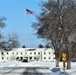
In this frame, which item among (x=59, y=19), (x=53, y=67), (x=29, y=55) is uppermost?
(x=59, y=19)

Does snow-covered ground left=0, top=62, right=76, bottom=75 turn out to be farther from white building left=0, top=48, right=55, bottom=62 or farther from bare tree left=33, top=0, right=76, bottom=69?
white building left=0, top=48, right=55, bottom=62

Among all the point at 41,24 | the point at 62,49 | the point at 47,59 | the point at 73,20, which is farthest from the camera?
the point at 47,59

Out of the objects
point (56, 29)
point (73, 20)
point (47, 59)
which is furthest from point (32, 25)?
point (47, 59)

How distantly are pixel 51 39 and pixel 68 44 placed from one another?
9327 millimetres

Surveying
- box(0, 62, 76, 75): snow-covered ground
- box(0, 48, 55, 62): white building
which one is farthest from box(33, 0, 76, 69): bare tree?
box(0, 48, 55, 62): white building

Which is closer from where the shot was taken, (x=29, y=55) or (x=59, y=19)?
(x=59, y=19)

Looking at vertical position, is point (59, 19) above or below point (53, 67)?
above

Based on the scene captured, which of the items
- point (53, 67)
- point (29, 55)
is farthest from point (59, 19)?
point (29, 55)

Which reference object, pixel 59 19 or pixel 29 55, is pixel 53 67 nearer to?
pixel 59 19

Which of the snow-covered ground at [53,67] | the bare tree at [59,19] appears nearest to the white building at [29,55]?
the snow-covered ground at [53,67]

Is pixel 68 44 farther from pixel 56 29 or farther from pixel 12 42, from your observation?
pixel 12 42

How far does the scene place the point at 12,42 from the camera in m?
53.1

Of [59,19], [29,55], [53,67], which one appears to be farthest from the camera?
[29,55]

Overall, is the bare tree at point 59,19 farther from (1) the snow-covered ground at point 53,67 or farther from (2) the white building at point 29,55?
(2) the white building at point 29,55
